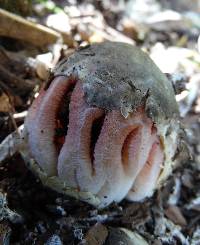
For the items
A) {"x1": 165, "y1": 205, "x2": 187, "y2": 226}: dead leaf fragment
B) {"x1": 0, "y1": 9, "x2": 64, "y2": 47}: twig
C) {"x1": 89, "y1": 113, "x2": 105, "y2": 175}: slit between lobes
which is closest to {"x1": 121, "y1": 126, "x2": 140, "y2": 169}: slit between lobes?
{"x1": 89, "y1": 113, "x2": 105, "y2": 175}: slit between lobes

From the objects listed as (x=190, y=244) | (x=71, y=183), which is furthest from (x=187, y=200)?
(x=71, y=183)

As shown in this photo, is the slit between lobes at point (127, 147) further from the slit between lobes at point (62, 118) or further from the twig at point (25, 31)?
the twig at point (25, 31)

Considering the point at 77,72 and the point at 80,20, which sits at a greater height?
the point at 77,72

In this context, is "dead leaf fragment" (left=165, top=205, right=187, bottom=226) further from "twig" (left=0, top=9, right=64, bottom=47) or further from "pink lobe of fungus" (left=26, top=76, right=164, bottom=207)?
"twig" (left=0, top=9, right=64, bottom=47)

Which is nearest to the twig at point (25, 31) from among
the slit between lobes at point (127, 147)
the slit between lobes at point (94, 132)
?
the slit between lobes at point (94, 132)

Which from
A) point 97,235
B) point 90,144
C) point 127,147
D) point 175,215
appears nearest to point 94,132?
point 90,144

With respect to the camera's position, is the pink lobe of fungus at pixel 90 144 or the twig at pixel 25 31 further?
the twig at pixel 25 31

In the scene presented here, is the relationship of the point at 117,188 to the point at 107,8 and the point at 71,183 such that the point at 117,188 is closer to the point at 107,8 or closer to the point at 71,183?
the point at 71,183
